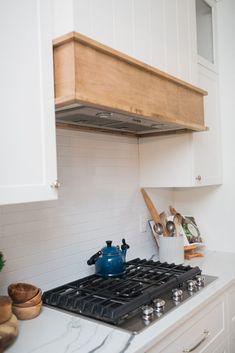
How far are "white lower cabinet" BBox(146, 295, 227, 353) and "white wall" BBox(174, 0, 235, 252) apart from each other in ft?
2.39

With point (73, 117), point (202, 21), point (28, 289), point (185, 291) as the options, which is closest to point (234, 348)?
point (185, 291)

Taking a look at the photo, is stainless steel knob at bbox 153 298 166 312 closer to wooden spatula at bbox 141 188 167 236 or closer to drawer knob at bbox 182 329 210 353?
drawer knob at bbox 182 329 210 353

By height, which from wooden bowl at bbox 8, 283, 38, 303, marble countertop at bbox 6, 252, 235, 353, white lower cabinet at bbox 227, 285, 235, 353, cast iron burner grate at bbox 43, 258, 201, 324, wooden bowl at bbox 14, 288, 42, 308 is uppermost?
wooden bowl at bbox 8, 283, 38, 303

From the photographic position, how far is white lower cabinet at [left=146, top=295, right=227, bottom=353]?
4.06 feet

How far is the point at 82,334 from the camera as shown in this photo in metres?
1.12

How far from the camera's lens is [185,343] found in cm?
132

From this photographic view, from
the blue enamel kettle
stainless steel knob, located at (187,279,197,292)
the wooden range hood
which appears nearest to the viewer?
the wooden range hood

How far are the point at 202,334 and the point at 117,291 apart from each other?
0.44 m

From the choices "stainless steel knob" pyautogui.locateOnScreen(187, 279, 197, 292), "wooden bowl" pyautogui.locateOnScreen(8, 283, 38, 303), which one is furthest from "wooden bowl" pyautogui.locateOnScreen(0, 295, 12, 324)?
"stainless steel knob" pyautogui.locateOnScreen(187, 279, 197, 292)

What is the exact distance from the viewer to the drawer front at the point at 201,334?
126 cm

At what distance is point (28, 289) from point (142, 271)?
68 centimetres

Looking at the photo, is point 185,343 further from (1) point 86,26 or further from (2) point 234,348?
(1) point 86,26

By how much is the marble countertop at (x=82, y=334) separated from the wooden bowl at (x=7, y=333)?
3 centimetres

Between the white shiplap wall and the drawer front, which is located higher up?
the white shiplap wall
